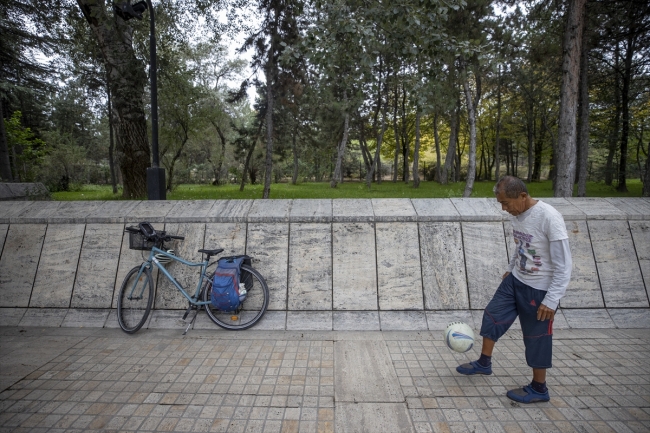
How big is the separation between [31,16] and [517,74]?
76.8 ft

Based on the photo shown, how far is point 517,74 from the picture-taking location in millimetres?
20328

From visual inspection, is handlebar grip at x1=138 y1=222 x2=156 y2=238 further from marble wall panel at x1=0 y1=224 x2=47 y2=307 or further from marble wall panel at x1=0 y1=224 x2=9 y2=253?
marble wall panel at x1=0 y1=224 x2=9 y2=253

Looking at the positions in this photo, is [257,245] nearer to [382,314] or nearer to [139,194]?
[382,314]

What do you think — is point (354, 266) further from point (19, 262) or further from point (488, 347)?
point (19, 262)

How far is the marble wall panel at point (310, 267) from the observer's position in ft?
16.2

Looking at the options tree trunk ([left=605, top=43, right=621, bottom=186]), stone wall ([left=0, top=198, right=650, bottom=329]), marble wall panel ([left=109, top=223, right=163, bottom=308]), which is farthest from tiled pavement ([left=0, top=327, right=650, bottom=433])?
tree trunk ([left=605, top=43, right=621, bottom=186])

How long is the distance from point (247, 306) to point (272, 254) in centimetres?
80

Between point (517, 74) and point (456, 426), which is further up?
point (517, 74)

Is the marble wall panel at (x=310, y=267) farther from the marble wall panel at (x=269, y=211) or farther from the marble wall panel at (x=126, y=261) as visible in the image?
the marble wall panel at (x=126, y=261)

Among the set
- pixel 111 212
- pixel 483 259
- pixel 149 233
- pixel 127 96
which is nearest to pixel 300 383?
pixel 149 233

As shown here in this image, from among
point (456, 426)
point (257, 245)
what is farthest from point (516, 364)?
point (257, 245)

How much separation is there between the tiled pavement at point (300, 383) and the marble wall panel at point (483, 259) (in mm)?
634

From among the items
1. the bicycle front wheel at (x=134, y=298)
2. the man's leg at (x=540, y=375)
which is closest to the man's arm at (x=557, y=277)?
the man's leg at (x=540, y=375)

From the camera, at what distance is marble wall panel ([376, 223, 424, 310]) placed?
4.89 metres
